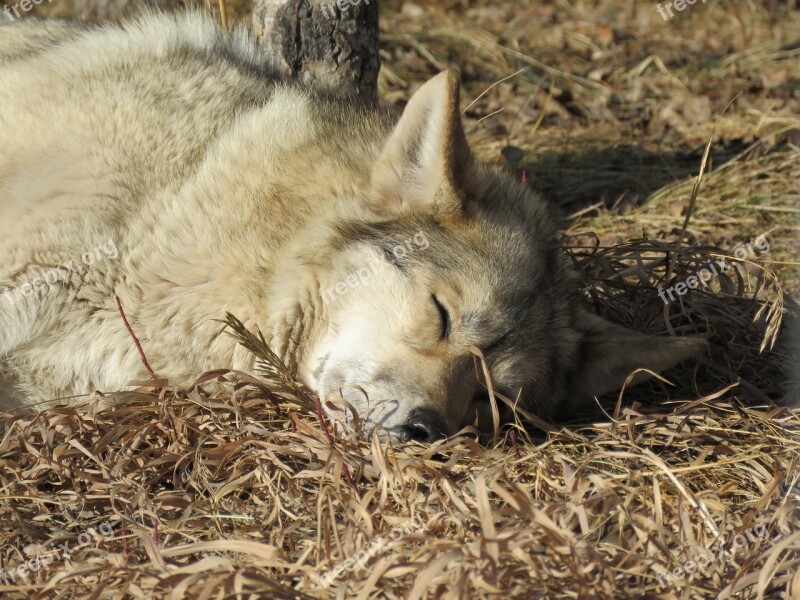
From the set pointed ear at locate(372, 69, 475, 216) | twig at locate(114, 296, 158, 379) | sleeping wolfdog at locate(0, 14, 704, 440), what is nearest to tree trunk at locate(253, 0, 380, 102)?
sleeping wolfdog at locate(0, 14, 704, 440)

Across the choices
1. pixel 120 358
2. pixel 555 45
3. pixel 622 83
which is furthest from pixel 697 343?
pixel 555 45

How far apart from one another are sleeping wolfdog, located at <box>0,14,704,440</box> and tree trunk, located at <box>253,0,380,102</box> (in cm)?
142

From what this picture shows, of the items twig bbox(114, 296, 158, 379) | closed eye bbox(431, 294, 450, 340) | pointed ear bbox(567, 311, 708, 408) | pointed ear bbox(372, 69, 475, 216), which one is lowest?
pointed ear bbox(567, 311, 708, 408)

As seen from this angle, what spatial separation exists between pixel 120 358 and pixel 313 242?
92cm

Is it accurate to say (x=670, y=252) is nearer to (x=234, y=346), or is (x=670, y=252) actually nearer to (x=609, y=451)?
(x=609, y=451)

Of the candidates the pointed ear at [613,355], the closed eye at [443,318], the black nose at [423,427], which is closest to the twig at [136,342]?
the black nose at [423,427]

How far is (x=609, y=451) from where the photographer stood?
331cm

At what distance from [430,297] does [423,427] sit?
1.66ft

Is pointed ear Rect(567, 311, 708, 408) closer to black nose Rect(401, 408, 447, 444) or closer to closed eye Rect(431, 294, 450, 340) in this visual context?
closed eye Rect(431, 294, 450, 340)

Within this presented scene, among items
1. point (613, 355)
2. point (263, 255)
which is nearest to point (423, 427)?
point (263, 255)

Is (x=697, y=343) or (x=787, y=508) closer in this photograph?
(x=787, y=508)

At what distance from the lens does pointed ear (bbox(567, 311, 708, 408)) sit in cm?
362

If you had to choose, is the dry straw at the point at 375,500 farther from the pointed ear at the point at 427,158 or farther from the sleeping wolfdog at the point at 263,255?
the pointed ear at the point at 427,158

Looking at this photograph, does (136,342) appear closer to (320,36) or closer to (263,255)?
(263,255)
